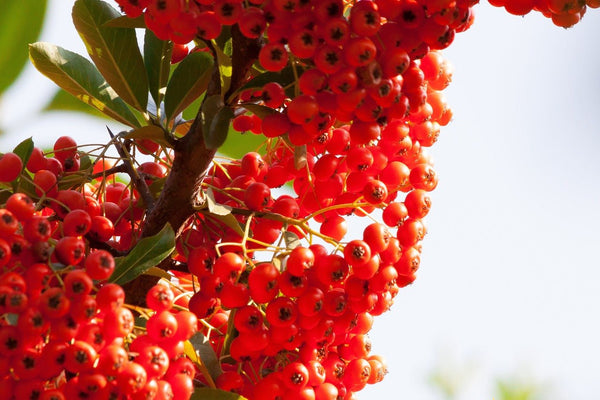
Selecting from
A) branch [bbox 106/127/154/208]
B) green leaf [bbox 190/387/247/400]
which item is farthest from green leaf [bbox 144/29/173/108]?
green leaf [bbox 190/387/247/400]

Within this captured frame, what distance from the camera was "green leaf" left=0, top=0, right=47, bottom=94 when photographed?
304 centimetres

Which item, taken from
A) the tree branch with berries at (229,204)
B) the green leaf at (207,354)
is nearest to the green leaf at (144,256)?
the tree branch with berries at (229,204)

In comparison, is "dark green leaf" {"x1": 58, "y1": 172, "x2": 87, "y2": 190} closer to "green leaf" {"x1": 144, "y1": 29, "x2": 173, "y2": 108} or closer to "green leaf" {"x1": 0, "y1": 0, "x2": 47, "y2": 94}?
"green leaf" {"x1": 144, "y1": 29, "x2": 173, "y2": 108}

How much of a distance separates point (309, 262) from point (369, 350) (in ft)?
1.04

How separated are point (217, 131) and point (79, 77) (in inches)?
19.9

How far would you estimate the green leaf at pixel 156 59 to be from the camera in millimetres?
1917

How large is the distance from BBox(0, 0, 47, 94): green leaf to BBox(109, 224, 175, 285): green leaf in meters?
1.71

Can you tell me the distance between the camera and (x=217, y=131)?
155 cm

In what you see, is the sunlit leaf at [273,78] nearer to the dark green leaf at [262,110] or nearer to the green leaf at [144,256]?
the dark green leaf at [262,110]

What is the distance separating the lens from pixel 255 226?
1798mm

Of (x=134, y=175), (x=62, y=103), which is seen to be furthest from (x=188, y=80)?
(x=62, y=103)

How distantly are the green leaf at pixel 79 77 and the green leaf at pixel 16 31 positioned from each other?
1.24 meters

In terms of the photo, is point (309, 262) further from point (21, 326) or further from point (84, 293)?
point (21, 326)

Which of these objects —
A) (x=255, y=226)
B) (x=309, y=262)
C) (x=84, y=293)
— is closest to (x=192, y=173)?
(x=255, y=226)
